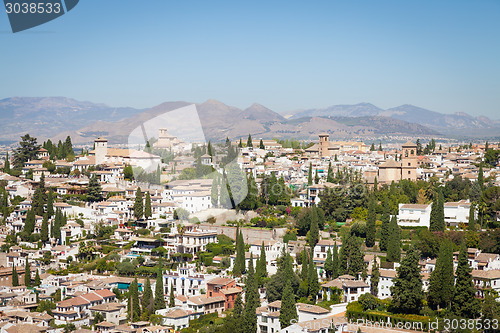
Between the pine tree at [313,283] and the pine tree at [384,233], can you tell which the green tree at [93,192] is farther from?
the pine tree at [384,233]

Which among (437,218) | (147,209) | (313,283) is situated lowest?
(313,283)

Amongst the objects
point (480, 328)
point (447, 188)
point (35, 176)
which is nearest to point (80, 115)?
point (35, 176)

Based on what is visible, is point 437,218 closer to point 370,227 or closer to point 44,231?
point 370,227

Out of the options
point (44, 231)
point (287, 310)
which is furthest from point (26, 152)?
point (287, 310)

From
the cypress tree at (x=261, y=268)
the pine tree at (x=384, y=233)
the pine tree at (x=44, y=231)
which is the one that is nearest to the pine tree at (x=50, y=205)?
the pine tree at (x=44, y=231)

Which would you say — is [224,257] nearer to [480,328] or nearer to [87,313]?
[87,313]
